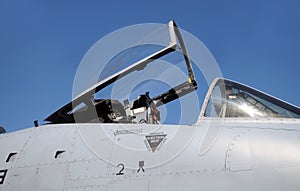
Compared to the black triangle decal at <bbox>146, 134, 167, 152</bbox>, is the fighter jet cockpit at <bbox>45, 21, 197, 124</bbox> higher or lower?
higher

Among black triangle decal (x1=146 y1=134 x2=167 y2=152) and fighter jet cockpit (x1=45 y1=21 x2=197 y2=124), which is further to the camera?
fighter jet cockpit (x1=45 y1=21 x2=197 y2=124)

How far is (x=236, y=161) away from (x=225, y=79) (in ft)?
6.42

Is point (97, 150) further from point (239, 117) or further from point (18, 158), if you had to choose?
point (239, 117)

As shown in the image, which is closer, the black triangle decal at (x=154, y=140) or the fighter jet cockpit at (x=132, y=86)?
the black triangle decal at (x=154, y=140)

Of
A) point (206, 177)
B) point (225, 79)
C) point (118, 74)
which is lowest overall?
point (206, 177)

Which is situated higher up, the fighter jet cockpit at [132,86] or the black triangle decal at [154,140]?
the fighter jet cockpit at [132,86]

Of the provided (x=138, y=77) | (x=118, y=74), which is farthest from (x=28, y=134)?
(x=138, y=77)

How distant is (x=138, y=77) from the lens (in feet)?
21.9

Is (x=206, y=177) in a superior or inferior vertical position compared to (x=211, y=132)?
inferior

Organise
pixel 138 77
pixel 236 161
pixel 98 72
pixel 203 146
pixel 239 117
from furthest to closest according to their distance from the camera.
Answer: pixel 138 77, pixel 98 72, pixel 239 117, pixel 203 146, pixel 236 161

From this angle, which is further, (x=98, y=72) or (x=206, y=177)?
(x=98, y=72)

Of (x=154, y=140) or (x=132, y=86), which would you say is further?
(x=132, y=86)

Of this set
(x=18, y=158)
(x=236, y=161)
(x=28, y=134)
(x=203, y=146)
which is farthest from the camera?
(x=28, y=134)

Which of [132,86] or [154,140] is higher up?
[132,86]
